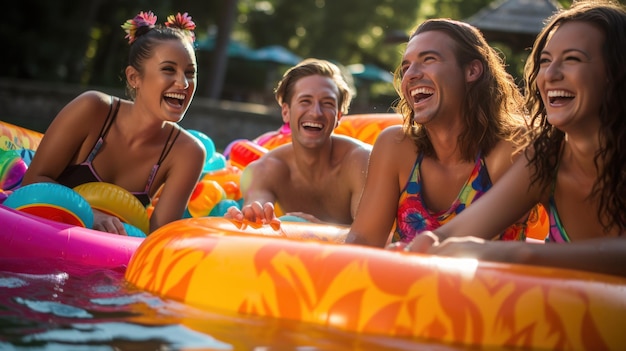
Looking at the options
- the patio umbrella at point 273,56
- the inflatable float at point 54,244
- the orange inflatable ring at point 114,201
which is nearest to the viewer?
the inflatable float at point 54,244

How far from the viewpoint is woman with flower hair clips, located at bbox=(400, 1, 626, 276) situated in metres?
3.02

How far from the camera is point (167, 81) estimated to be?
4.87 meters

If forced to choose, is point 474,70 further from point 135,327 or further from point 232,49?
point 232,49

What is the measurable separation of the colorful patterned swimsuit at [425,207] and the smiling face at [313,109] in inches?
59.6

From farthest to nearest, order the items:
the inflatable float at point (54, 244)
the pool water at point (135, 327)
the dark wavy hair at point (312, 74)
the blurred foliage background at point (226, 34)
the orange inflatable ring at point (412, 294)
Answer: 1. the blurred foliage background at point (226, 34)
2. the dark wavy hair at point (312, 74)
3. the inflatable float at point (54, 244)
4. the orange inflatable ring at point (412, 294)
5. the pool water at point (135, 327)

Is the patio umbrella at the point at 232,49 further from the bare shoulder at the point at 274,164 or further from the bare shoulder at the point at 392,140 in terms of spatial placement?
the bare shoulder at the point at 392,140

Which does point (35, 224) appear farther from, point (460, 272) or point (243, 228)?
point (460, 272)

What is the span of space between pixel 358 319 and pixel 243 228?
1017 millimetres

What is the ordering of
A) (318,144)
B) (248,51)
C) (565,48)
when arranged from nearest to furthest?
(565,48) → (318,144) → (248,51)

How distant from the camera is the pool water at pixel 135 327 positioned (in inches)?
97.1

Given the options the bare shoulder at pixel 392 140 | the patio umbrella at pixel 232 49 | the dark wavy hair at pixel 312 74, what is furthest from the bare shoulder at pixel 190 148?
the patio umbrella at pixel 232 49

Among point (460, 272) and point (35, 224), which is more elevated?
point (460, 272)

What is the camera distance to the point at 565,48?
123 inches

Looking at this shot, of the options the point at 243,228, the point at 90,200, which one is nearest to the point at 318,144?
the point at 90,200
